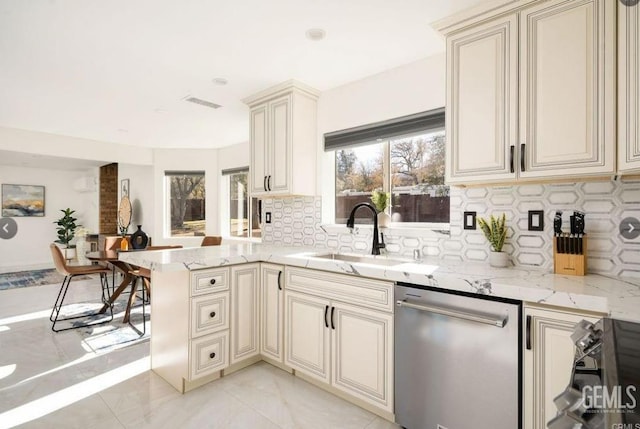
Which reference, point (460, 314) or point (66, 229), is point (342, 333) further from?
point (66, 229)

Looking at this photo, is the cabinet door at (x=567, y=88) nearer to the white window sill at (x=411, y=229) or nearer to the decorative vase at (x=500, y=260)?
the decorative vase at (x=500, y=260)

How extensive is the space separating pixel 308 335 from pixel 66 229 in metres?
7.86

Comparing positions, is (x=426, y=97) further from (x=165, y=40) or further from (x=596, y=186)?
(x=165, y=40)

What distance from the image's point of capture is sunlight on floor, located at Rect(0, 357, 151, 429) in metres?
1.95

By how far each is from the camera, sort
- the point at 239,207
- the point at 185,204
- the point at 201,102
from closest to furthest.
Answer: the point at 201,102 → the point at 239,207 → the point at 185,204

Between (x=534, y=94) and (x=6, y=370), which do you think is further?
(x=6, y=370)

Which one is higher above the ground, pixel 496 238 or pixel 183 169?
pixel 183 169

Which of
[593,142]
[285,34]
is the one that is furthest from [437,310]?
[285,34]

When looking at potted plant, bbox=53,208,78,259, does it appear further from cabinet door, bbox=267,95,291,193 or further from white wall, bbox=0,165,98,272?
cabinet door, bbox=267,95,291,193

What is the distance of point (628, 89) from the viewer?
143 centimetres

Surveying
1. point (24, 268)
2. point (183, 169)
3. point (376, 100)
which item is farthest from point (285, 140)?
point (24, 268)

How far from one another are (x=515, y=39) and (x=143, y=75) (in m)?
2.84

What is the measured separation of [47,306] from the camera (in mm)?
4242

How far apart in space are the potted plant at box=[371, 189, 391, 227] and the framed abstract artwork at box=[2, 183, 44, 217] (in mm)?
8401
